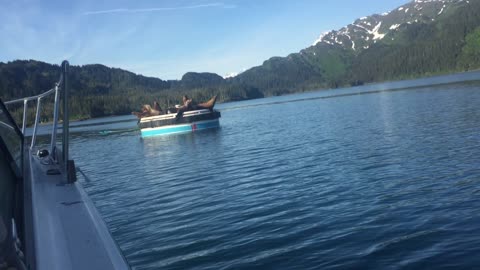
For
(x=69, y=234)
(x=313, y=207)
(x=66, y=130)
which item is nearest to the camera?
(x=69, y=234)

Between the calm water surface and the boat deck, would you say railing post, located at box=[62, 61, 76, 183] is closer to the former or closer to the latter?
the boat deck

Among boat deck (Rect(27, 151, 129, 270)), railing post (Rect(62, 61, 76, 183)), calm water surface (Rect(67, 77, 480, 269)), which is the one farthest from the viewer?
calm water surface (Rect(67, 77, 480, 269))

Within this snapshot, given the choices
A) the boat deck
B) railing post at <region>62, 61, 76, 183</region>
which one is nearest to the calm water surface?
railing post at <region>62, 61, 76, 183</region>

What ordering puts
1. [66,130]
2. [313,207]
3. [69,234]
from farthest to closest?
[313,207] → [66,130] → [69,234]

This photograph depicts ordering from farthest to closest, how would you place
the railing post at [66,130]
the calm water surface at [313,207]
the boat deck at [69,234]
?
the calm water surface at [313,207], the railing post at [66,130], the boat deck at [69,234]

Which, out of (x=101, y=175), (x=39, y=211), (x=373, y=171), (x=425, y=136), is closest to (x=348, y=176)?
(x=373, y=171)

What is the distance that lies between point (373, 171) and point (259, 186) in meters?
4.75

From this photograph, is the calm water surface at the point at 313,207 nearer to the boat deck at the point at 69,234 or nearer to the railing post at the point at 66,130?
the railing post at the point at 66,130

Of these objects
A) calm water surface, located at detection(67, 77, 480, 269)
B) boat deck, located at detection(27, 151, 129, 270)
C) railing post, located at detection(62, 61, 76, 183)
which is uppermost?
railing post, located at detection(62, 61, 76, 183)

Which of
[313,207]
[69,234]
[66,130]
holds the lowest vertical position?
[313,207]

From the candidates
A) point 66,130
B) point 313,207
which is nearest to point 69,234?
point 66,130

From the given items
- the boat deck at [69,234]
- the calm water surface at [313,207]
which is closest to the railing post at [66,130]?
the boat deck at [69,234]

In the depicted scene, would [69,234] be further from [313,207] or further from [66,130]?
[313,207]

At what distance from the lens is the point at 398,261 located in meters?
8.86
